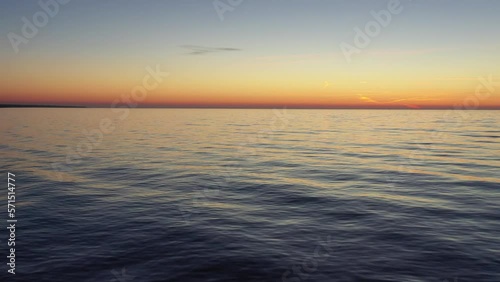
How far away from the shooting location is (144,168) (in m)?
30.7

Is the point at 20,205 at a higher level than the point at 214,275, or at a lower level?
higher

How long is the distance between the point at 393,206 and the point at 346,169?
37.5 ft

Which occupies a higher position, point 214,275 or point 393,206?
point 393,206

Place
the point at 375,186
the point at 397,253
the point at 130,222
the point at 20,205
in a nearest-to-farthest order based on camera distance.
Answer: the point at 397,253, the point at 130,222, the point at 20,205, the point at 375,186

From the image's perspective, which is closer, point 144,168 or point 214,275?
point 214,275

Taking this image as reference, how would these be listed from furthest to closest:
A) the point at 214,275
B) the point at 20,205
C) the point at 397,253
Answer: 1. the point at 20,205
2. the point at 397,253
3. the point at 214,275

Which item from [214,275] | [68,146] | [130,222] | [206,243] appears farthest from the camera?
[68,146]

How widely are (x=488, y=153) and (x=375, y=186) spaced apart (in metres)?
22.0

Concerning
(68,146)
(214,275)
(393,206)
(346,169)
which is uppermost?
(68,146)

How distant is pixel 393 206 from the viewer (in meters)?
19.1

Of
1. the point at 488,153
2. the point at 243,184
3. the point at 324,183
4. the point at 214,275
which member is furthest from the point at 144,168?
the point at 488,153

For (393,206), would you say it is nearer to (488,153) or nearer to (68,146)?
(488,153)

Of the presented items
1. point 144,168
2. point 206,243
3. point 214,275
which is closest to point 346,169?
point 144,168

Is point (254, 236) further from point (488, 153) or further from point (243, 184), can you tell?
point (488, 153)
